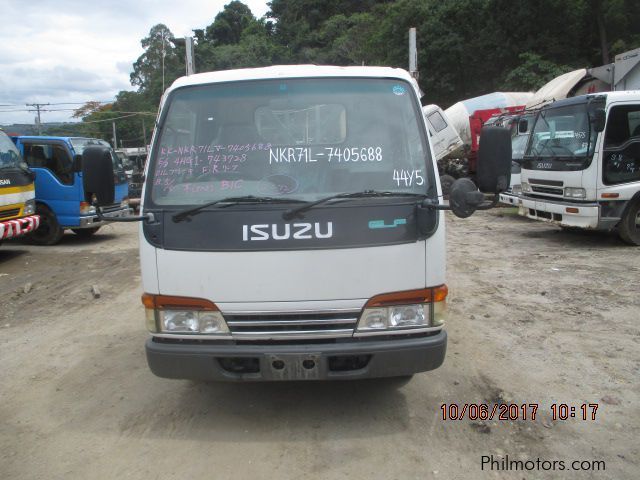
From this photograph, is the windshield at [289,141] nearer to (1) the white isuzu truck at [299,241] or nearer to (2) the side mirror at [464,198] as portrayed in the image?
(1) the white isuzu truck at [299,241]

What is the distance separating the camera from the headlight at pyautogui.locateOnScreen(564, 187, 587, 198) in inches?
337

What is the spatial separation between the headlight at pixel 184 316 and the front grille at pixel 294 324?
3.3 inches

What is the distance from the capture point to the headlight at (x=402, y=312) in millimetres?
3141

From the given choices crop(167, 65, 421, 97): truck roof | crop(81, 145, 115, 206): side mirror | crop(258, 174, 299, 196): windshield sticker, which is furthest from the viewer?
crop(167, 65, 421, 97): truck roof

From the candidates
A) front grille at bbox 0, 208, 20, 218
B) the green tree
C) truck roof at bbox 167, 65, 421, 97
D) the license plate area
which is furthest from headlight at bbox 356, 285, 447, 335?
the green tree

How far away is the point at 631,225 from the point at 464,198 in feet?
22.6

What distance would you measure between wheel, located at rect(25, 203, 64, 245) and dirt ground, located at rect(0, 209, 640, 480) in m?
4.72

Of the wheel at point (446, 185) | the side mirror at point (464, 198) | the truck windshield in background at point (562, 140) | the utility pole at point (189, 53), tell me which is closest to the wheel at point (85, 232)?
the utility pole at point (189, 53)

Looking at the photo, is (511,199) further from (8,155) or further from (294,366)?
(294,366)

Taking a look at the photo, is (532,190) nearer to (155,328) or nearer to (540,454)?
(540,454)

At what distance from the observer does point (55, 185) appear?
1068cm

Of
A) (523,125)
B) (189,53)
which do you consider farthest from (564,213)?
(189,53)

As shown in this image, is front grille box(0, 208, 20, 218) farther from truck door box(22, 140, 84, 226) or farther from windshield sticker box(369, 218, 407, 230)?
windshield sticker box(369, 218, 407, 230)
